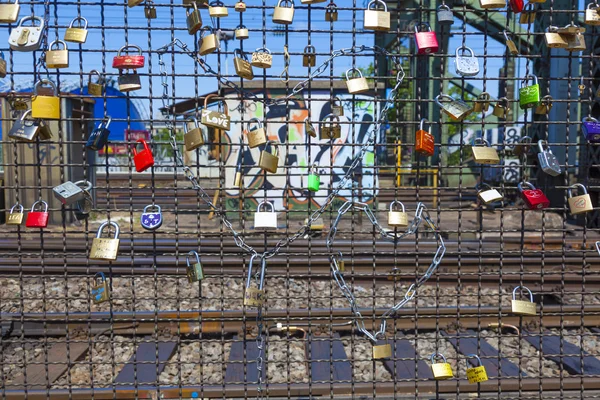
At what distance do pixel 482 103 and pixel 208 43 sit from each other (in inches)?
53.8

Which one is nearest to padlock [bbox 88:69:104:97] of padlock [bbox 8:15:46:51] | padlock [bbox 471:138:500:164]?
padlock [bbox 8:15:46:51]

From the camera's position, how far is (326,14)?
→ 262cm

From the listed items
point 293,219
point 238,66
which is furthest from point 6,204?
point 238,66

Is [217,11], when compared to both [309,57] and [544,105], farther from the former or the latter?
[544,105]

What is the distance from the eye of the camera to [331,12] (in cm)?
259

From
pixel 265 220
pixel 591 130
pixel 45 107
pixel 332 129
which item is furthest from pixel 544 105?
pixel 45 107

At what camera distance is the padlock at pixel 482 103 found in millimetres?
2600

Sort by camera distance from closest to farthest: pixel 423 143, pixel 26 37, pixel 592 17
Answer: pixel 26 37 < pixel 423 143 < pixel 592 17

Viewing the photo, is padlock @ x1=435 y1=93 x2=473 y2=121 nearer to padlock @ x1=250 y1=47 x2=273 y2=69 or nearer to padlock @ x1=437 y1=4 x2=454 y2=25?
padlock @ x1=437 y1=4 x2=454 y2=25

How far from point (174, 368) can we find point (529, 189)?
2.70m

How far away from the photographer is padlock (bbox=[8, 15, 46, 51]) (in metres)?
2.42

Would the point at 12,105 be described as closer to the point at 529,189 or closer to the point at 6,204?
the point at 529,189

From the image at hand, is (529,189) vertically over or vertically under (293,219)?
over

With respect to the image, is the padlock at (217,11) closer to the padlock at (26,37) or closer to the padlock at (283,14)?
the padlock at (283,14)
